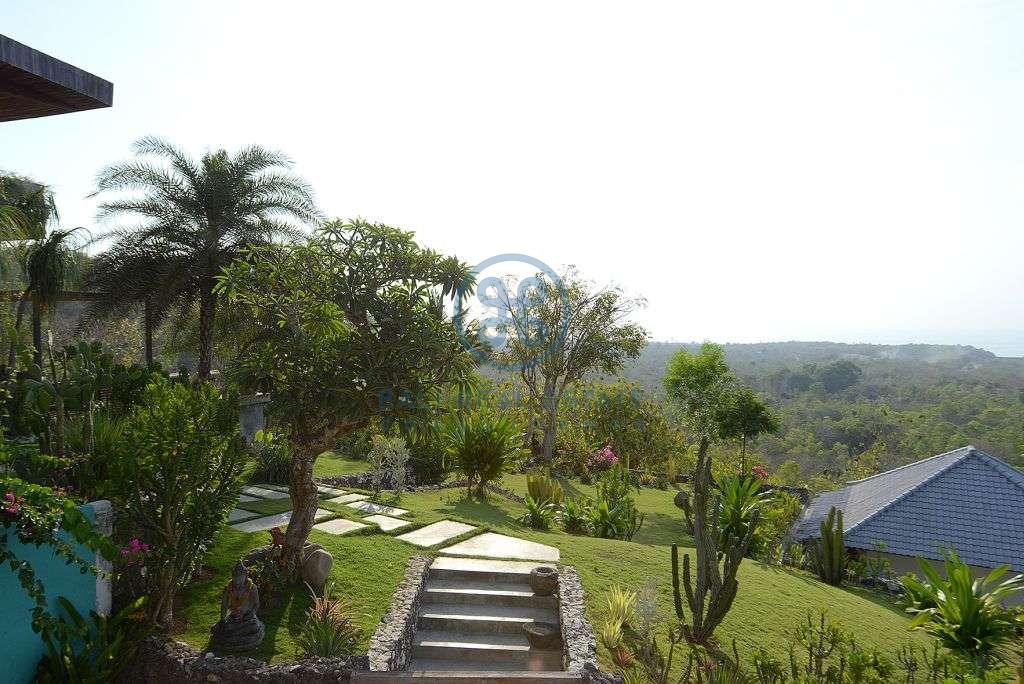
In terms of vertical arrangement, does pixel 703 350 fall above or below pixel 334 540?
above

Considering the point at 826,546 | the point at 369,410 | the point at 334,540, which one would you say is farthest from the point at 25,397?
the point at 826,546

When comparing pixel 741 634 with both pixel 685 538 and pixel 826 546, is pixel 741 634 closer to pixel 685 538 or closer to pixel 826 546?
pixel 826 546

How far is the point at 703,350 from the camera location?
2159 cm

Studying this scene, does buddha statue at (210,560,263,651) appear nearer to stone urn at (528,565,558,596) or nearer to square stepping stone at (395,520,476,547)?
square stepping stone at (395,520,476,547)

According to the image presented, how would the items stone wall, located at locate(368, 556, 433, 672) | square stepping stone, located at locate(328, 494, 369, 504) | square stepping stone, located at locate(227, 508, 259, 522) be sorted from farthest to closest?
square stepping stone, located at locate(328, 494, 369, 504), square stepping stone, located at locate(227, 508, 259, 522), stone wall, located at locate(368, 556, 433, 672)

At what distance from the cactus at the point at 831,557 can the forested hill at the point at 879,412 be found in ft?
41.2

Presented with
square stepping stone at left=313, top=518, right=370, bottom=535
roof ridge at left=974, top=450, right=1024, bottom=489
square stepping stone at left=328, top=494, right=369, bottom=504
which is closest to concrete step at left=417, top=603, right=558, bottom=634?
square stepping stone at left=313, top=518, right=370, bottom=535

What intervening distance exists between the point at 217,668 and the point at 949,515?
1321cm

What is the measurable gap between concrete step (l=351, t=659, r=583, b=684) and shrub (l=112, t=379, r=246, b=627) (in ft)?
7.10

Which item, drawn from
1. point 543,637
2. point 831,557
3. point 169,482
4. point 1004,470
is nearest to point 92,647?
point 169,482

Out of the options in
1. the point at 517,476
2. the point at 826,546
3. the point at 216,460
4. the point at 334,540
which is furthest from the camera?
the point at 517,476

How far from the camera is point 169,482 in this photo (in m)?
6.13

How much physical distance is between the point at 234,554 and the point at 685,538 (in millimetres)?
9284

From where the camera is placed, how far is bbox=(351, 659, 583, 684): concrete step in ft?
18.5
